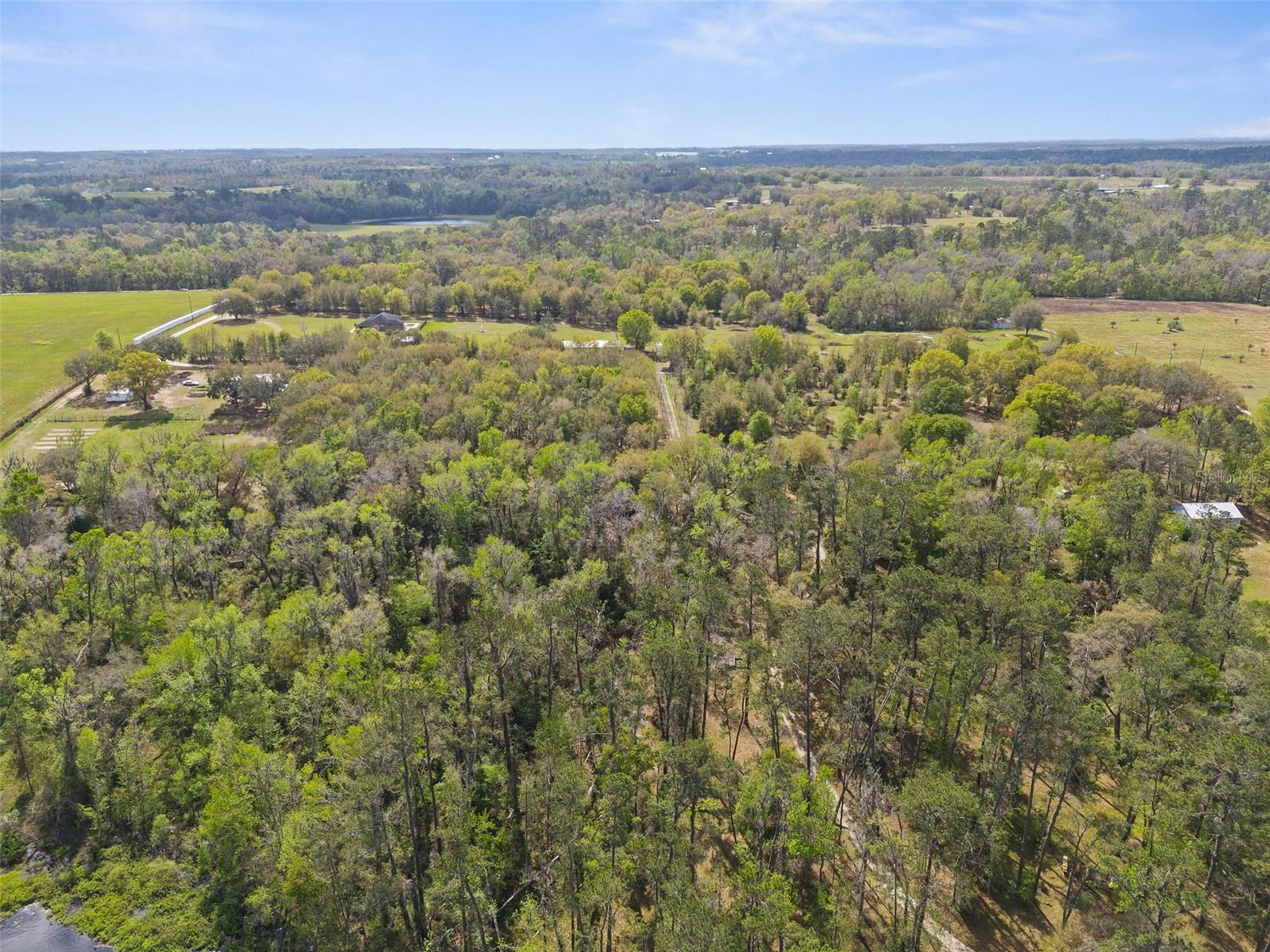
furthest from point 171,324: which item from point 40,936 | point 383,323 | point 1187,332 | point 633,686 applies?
point 1187,332

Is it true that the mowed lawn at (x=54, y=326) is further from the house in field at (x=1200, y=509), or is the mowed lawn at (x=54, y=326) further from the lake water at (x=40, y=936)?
the house in field at (x=1200, y=509)

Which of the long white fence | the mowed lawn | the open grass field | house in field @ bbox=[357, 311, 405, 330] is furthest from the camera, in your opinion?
house in field @ bbox=[357, 311, 405, 330]

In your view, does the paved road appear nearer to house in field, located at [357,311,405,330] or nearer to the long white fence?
house in field, located at [357,311,405,330]

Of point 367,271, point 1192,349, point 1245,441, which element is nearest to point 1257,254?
point 1192,349

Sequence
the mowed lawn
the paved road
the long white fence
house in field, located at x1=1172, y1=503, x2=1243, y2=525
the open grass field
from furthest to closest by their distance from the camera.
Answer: the long white fence < the open grass field < the mowed lawn < the paved road < house in field, located at x1=1172, y1=503, x2=1243, y2=525

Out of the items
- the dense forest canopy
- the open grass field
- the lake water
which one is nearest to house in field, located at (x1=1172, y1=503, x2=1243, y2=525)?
the dense forest canopy

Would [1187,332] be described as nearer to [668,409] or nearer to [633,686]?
[668,409]
